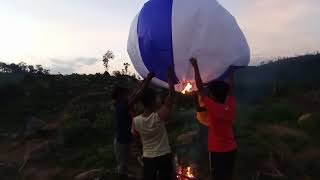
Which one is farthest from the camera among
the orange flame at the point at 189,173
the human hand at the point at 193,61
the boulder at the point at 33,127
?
the boulder at the point at 33,127

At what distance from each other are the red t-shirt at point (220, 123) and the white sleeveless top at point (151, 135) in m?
0.47

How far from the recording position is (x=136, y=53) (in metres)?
4.68

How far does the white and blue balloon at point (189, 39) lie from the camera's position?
4223 mm

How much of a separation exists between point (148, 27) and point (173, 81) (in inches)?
21.9

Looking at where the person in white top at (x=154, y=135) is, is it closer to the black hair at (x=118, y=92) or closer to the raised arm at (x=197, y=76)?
the raised arm at (x=197, y=76)

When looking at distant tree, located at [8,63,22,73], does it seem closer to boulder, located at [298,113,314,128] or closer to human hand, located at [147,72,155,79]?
boulder, located at [298,113,314,128]

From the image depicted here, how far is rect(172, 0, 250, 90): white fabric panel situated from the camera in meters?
4.22

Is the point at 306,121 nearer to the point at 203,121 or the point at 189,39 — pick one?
the point at 203,121

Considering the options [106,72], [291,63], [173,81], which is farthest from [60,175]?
[106,72]

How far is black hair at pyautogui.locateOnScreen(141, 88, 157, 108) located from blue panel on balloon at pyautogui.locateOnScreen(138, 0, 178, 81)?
18 centimetres

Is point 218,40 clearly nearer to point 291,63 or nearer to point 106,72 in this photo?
point 291,63

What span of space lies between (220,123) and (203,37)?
88 centimetres

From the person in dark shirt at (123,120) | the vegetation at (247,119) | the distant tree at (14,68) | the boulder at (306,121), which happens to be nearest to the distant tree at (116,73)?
the vegetation at (247,119)

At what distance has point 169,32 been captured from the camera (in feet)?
14.0
